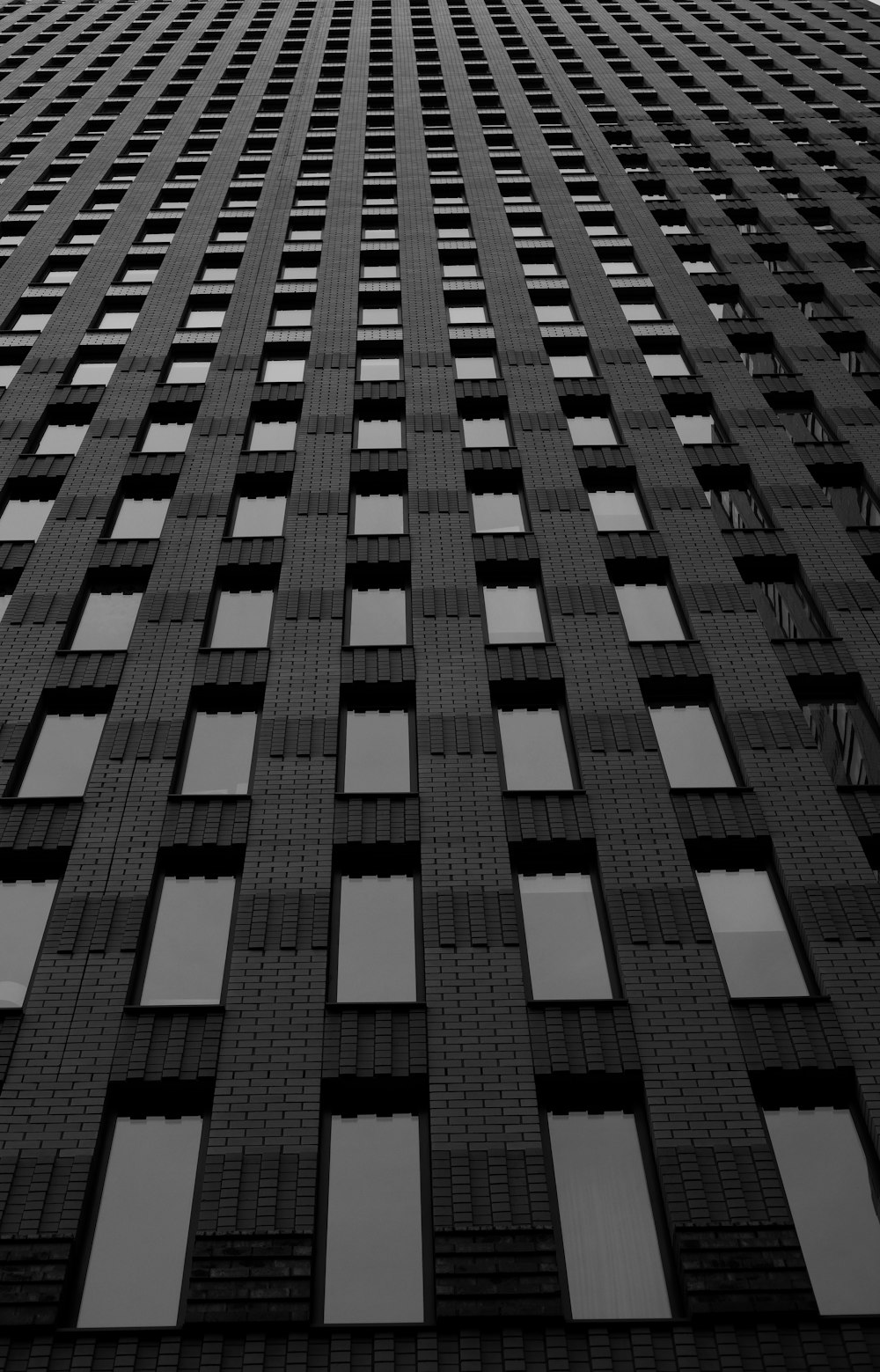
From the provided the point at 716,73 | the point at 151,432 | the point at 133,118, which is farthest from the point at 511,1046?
the point at 716,73

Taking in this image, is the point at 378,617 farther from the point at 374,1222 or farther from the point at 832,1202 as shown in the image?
the point at 832,1202

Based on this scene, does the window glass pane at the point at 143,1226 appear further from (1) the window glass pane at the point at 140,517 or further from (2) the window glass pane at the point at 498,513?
(2) the window glass pane at the point at 498,513

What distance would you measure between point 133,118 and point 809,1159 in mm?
41928

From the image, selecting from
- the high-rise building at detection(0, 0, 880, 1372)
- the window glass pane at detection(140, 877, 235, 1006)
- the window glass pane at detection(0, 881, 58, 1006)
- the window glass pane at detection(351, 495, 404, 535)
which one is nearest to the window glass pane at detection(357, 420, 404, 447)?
the high-rise building at detection(0, 0, 880, 1372)

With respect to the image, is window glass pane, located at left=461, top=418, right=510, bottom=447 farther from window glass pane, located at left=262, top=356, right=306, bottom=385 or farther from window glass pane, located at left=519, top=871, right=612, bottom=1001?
window glass pane, located at left=519, top=871, right=612, bottom=1001

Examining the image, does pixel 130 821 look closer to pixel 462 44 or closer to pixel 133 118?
pixel 133 118

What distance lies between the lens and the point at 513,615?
1953 centimetres

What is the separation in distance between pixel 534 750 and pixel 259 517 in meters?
7.69

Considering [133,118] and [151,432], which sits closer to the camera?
[151,432]

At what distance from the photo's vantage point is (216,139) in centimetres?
4034

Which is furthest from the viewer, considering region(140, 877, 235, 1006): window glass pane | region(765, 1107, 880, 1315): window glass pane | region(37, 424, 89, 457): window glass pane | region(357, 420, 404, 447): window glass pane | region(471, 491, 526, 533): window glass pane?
region(357, 420, 404, 447): window glass pane

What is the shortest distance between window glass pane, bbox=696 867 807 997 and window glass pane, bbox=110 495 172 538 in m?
11.7

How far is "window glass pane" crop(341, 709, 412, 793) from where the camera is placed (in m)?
16.5

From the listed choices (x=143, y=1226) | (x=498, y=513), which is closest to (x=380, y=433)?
(x=498, y=513)
